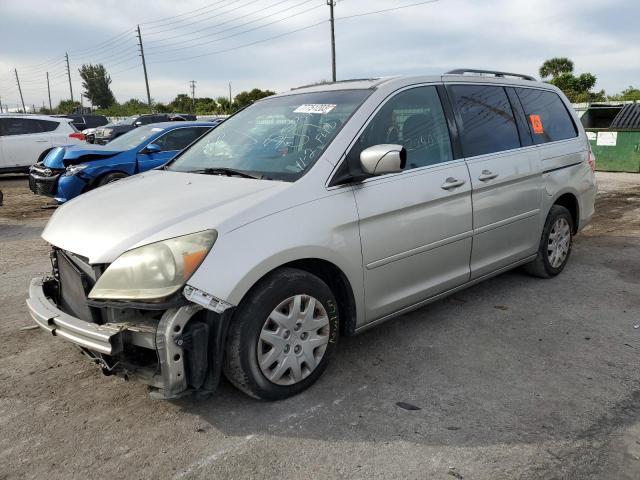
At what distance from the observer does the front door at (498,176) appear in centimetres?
394

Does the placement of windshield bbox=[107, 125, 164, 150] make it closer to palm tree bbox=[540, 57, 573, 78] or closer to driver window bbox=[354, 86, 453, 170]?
driver window bbox=[354, 86, 453, 170]

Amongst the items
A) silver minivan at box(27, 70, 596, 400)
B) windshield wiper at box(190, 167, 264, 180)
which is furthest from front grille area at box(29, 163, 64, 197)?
windshield wiper at box(190, 167, 264, 180)

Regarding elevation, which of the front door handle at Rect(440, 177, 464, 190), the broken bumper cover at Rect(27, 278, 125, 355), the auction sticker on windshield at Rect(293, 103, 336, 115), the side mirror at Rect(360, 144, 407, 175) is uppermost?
the auction sticker on windshield at Rect(293, 103, 336, 115)

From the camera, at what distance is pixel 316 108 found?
3.56 meters

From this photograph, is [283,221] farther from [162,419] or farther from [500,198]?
[500,198]

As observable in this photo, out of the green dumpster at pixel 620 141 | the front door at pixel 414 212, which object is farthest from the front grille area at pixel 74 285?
the green dumpster at pixel 620 141

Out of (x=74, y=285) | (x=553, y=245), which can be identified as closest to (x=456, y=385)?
(x=74, y=285)

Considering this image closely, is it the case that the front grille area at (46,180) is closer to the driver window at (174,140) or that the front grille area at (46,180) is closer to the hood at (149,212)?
the driver window at (174,140)

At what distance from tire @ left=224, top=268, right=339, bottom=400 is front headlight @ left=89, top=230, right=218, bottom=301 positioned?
36 cm

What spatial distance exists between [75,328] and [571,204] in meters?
4.48

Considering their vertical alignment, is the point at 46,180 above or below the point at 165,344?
above

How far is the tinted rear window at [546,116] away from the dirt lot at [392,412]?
159cm

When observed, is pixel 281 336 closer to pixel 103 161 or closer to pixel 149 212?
pixel 149 212

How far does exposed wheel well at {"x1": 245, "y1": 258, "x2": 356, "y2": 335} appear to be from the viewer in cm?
Result: 302
